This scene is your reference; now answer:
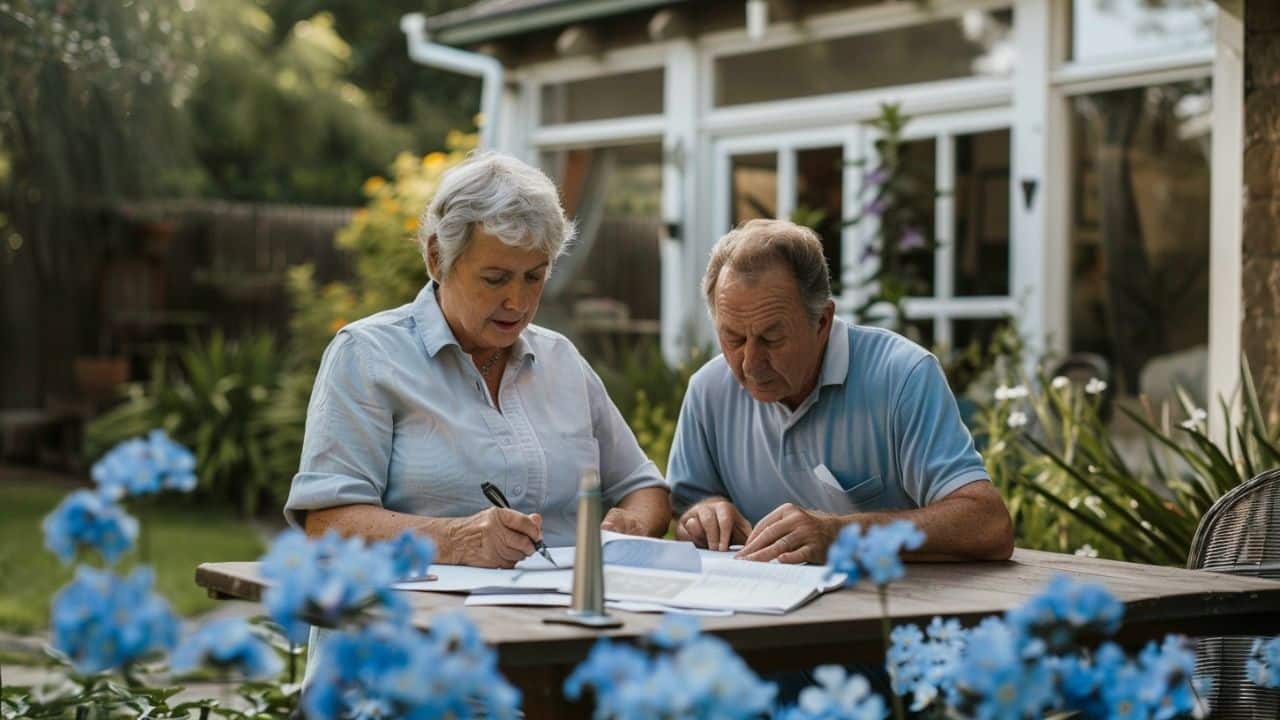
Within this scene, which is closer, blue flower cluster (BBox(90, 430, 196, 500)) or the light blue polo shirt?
blue flower cluster (BBox(90, 430, 196, 500))

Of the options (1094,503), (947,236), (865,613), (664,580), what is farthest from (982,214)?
(865,613)

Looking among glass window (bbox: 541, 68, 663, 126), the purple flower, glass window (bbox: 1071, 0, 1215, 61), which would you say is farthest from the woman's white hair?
glass window (bbox: 541, 68, 663, 126)

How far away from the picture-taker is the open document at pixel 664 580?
1991mm

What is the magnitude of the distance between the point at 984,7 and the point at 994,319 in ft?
4.93

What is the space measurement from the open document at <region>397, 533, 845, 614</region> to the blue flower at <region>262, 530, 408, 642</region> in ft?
2.14

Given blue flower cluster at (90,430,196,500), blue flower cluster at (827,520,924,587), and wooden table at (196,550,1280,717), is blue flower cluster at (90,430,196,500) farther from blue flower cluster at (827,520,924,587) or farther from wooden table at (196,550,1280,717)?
blue flower cluster at (827,520,924,587)

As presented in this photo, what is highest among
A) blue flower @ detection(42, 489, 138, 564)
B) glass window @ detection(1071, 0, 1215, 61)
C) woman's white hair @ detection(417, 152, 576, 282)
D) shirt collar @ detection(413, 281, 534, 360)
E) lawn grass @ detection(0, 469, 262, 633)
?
glass window @ detection(1071, 0, 1215, 61)

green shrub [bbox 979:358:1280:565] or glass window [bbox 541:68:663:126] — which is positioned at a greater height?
glass window [bbox 541:68:663:126]

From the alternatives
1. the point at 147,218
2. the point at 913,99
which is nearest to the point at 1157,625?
the point at 913,99

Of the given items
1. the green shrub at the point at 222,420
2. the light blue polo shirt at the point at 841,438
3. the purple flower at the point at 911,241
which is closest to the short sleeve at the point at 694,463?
the light blue polo shirt at the point at 841,438

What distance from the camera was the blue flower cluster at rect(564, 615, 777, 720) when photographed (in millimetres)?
1149

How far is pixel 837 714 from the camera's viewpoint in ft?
4.56

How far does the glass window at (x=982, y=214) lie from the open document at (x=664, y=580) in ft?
16.8

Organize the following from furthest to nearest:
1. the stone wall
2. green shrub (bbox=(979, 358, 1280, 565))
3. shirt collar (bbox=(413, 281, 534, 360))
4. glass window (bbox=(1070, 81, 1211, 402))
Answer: glass window (bbox=(1070, 81, 1211, 402))
the stone wall
green shrub (bbox=(979, 358, 1280, 565))
shirt collar (bbox=(413, 281, 534, 360))
